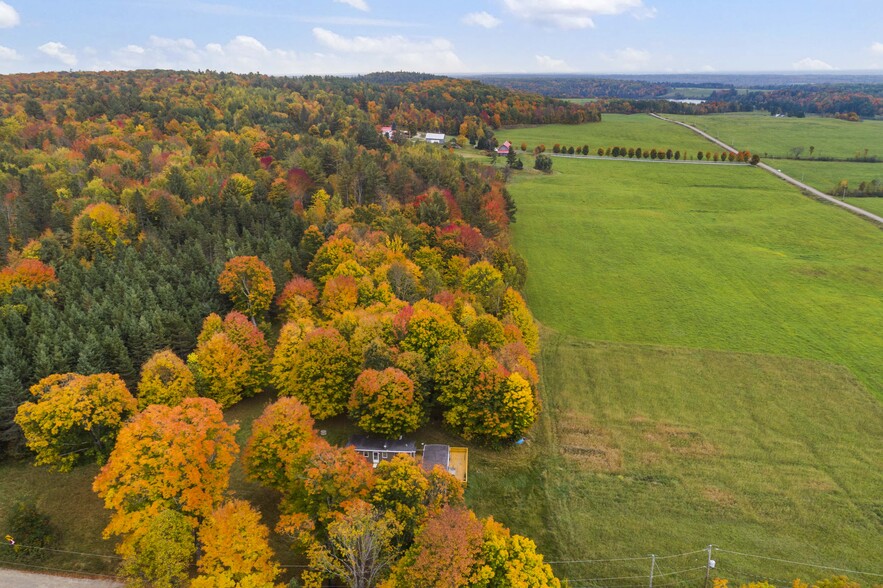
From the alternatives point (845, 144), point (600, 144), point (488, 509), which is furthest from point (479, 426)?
point (845, 144)

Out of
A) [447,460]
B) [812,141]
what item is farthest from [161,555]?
[812,141]

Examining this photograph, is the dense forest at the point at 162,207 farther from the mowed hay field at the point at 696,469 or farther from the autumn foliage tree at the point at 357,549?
the autumn foliage tree at the point at 357,549

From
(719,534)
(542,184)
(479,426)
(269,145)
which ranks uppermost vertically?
(269,145)

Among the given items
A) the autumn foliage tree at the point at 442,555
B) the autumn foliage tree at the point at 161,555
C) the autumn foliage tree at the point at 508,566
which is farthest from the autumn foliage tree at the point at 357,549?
the autumn foliage tree at the point at 161,555

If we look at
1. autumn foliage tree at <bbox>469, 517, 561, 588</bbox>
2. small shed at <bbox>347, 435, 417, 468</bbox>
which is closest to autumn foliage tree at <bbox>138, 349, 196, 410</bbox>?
small shed at <bbox>347, 435, 417, 468</bbox>

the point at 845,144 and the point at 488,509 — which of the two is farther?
the point at 845,144

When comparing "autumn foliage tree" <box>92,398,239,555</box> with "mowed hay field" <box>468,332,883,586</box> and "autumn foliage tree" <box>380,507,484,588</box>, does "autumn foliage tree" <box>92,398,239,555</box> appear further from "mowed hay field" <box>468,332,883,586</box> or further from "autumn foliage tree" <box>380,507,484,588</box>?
"mowed hay field" <box>468,332,883,586</box>

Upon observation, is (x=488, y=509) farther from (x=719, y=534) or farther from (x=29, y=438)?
(x=29, y=438)

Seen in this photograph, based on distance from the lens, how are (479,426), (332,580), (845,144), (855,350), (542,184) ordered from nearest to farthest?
1. (332,580)
2. (479,426)
3. (855,350)
4. (542,184)
5. (845,144)
